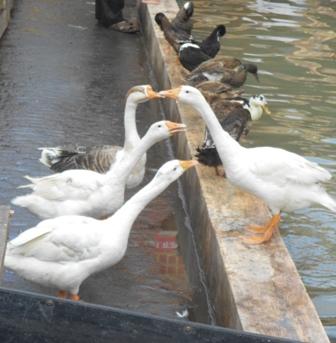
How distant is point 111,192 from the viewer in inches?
267

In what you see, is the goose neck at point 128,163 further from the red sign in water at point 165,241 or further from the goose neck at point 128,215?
the red sign in water at point 165,241

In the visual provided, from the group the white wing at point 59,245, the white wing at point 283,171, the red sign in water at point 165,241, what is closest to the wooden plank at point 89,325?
the white wing at point 59,245

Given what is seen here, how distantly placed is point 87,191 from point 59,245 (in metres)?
0.93

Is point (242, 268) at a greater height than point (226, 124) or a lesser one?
greater

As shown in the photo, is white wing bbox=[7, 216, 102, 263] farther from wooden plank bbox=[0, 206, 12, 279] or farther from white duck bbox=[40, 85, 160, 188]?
white duck bbox=[40, 85, 160, 188]

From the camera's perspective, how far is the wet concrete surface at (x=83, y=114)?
668 centimetres

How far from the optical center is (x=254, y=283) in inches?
227

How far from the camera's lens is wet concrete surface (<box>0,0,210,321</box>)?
21.9ft

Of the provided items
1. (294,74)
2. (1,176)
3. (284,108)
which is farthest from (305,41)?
(1,176)

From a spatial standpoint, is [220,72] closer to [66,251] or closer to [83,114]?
[83,114]

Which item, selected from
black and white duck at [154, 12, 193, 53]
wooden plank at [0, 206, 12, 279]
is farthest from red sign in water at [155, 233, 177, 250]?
black and white duck at [154, 12, 193, 53]

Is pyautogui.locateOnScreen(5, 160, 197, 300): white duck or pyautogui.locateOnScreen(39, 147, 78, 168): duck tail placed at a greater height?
pyautogui.locateOnScreen(5, 160, 197, 300): white duck

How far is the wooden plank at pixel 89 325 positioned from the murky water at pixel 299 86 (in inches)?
127

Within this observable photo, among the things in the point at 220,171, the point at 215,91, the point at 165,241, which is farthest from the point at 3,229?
the point at 215,91
